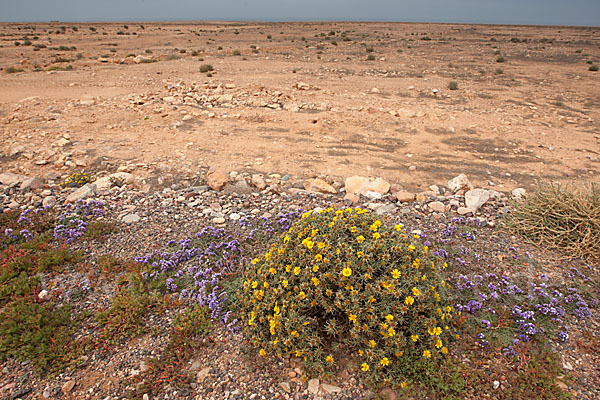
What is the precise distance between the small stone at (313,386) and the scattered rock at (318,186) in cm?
342

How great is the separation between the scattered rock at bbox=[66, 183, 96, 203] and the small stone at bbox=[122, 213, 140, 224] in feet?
3.52

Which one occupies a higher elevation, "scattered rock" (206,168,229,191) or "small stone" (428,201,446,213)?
"scattered rock" (206,168,229,191)

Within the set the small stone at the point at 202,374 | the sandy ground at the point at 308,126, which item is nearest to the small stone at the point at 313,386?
the small stone at the point at 202,374

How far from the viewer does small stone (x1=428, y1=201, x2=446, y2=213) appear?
5272 mm

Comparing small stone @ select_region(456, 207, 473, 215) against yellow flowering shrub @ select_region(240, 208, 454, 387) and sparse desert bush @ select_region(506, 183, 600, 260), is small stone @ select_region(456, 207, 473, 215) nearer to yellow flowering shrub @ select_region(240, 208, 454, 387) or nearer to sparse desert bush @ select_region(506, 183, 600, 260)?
sparse desert bush @ select_region(506, 183, 600, 260)

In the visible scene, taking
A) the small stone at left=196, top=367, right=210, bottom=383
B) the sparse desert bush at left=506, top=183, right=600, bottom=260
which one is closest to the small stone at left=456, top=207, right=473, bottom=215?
the sparse desert bush at left=506, top=183, right=600, bottom=260

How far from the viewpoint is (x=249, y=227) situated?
15.6 ft

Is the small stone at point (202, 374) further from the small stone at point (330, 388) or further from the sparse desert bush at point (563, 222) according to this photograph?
the sparse desert bush at point (563, 222)

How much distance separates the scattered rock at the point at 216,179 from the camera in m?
5.83

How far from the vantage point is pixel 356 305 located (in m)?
2.65

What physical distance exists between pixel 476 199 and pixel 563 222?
3.70 feet

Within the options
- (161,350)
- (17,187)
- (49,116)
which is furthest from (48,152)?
(161,350)

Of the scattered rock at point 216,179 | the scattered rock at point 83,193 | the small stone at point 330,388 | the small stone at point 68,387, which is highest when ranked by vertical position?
the scattered rock at point 216,179

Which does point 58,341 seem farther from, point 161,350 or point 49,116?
point 49,116
